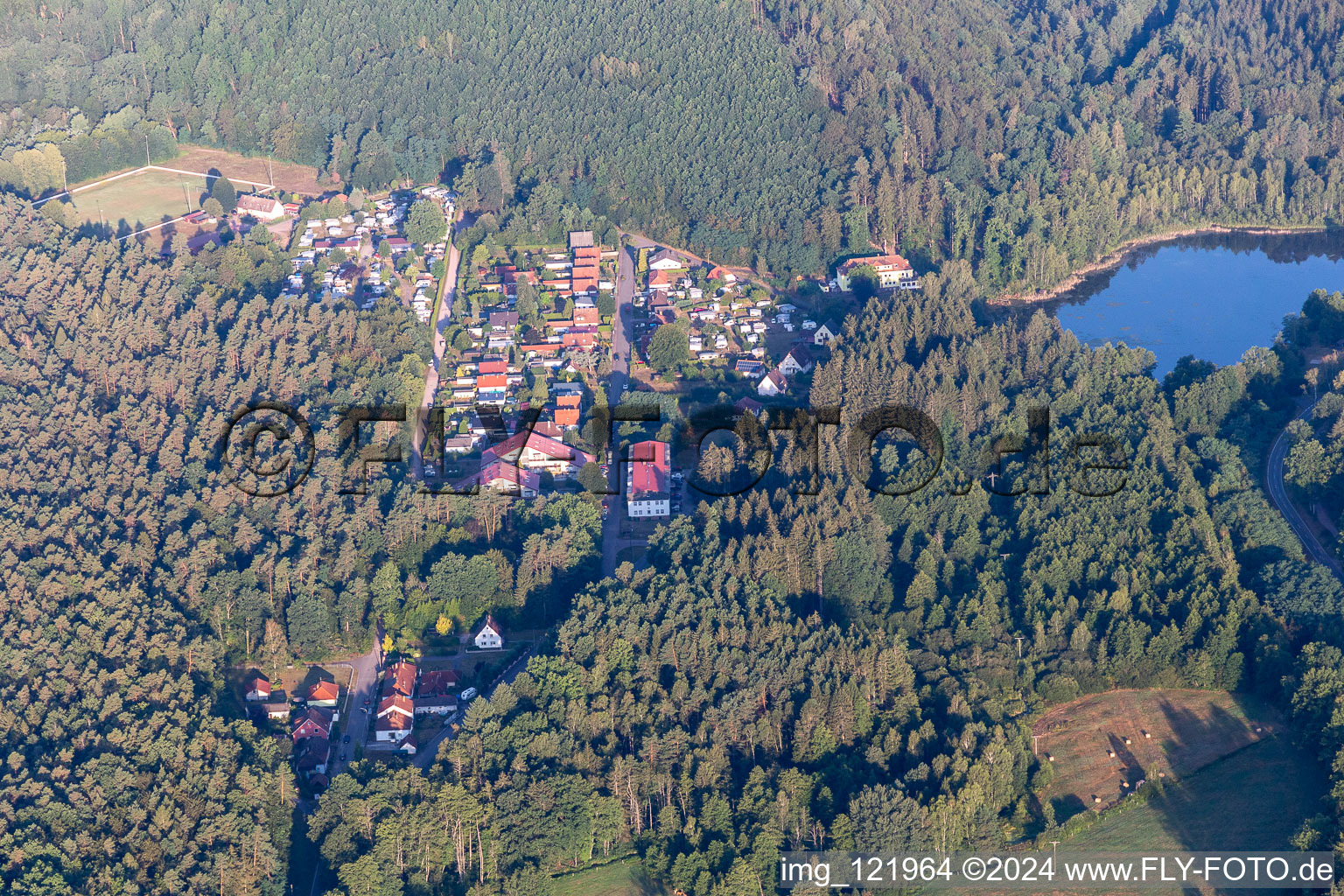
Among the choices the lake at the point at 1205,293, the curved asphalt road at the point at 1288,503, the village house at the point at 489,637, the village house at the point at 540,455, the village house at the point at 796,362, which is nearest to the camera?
the village house at the point at 489,637

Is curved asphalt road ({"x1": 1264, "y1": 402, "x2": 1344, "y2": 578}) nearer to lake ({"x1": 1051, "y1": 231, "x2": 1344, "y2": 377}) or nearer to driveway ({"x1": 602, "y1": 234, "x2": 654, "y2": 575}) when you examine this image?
lake ({"x1": 1051, "y1": 231, "x2": 1344, "y2": 377})

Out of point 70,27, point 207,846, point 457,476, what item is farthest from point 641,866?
point 70,27

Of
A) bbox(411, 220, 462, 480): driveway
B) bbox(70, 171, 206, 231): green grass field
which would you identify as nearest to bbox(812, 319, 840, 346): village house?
bbox(411, 220, 462, 480): driveway

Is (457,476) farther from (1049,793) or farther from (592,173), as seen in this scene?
(592,173)

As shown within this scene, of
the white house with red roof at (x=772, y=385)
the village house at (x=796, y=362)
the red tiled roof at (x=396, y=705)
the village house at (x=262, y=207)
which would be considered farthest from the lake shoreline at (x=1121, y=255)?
the red tiled roof at (x=396, y=705)

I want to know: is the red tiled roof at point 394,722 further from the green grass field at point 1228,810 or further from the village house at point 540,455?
the green grass field at point 1228,810
